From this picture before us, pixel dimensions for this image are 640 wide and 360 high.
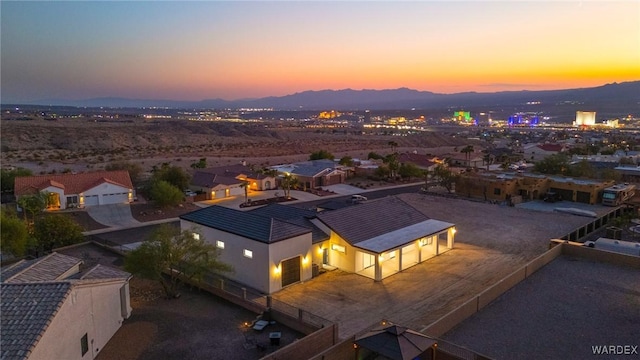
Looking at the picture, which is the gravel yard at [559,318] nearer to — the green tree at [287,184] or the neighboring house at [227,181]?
the green tree at [287,184]

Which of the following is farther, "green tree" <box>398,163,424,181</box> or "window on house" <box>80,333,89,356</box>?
"green tree" <box>398,163,424,181</box>

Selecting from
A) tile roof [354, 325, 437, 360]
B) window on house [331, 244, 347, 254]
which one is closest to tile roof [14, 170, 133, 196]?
window on house [331, 244, 347, 254]

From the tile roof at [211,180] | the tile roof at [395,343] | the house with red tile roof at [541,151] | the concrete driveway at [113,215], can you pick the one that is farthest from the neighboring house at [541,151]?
the tile roof at [395,343]

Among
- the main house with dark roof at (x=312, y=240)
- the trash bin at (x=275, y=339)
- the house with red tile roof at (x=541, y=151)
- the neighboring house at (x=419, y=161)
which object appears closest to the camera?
the trash bin at (x=275, y=339)

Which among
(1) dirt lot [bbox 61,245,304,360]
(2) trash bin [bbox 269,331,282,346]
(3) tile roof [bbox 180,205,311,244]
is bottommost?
(1) dirt lot [bbox 61,245,304,360]

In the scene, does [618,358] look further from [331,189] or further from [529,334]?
[331,189]

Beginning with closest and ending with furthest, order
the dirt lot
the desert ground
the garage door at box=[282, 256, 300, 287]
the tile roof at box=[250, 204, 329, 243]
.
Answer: the dirt lot → the garage door at box=[282, 256, 300, 287] → the tile roof at box=[250, 204, 329, 243] → the desert ground

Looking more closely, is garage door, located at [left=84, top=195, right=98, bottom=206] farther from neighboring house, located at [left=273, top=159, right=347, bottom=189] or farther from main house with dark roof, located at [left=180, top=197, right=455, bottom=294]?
neighboring house, located at [left=273, top=159, right=347, bottom=189]

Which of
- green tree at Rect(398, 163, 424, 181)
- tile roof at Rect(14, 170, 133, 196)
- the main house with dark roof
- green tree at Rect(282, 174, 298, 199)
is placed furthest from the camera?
green tree at Rect(398, 163, 424, 181)

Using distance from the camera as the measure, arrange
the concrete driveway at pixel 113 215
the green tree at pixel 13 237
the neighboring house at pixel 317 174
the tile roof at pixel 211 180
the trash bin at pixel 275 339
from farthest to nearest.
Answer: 1. the neighboring house at pixel 317 174
2. the tile roof at pixel 211 180
3. the concrete driveway at pixel 113 215
4. the green tree at pixel 13 237
5. the trash bin at pixel 275 339
